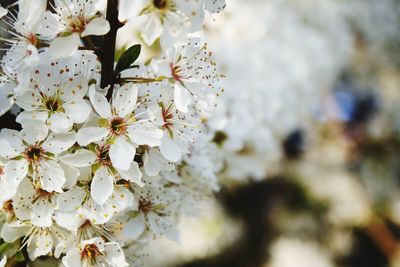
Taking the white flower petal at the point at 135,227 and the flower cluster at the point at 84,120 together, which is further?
the white flower petal at the point at 135,227

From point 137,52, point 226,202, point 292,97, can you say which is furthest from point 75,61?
point 226,202

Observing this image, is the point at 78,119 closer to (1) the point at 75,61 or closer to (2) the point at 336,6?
(1) the point at 75,61

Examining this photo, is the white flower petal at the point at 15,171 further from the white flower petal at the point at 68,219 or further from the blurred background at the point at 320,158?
the blurred background at the point at 320,158

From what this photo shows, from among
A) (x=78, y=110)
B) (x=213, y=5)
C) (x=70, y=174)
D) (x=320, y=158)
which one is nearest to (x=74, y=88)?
(x=78, y=110)

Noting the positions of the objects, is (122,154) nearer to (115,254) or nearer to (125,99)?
(125,99)

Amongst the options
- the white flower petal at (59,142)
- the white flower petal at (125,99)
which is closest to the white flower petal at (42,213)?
the white flower petal at (59,142)

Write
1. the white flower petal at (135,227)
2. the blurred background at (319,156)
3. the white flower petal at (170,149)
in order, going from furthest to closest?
the blurred background at (319,156) → the white flower petal at (135,227) → the white flower petal at (170,149)
